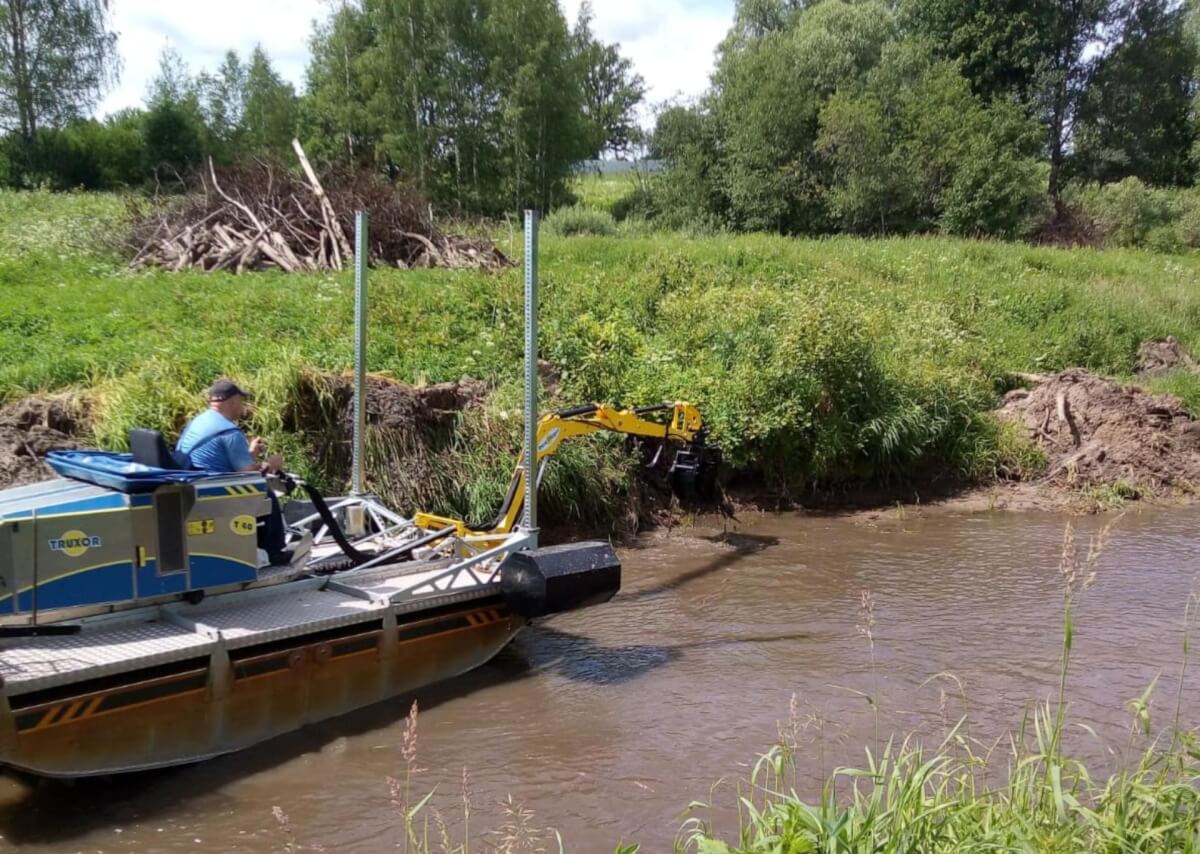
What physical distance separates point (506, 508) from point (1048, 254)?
19.9 m

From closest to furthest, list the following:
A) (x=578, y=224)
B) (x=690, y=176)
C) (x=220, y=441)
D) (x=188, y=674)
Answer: (x=188, y=674) < (x=220, y=441) < (x=578, y=224) < (x=690, y=176)

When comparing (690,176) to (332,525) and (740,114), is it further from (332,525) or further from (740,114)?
(332,525)

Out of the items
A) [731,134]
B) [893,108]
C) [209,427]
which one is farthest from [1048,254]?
[209,427]

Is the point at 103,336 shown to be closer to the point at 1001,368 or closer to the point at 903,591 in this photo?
the point at 903,591

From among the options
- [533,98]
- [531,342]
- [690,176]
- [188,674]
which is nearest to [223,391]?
[188,674]

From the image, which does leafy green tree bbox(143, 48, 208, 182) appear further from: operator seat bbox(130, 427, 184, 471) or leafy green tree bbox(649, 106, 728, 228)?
operator seat bbox(130, 427, 184, 471)

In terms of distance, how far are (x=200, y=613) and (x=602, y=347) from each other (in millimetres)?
6899

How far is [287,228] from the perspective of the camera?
16625 millimetres

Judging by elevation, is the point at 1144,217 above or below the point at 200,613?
above

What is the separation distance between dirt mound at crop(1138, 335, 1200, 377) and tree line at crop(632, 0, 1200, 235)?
454 inches

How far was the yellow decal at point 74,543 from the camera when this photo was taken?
5195 millimetres

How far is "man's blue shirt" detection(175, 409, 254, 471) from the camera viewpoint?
618 cm

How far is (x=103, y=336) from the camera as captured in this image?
10797mm

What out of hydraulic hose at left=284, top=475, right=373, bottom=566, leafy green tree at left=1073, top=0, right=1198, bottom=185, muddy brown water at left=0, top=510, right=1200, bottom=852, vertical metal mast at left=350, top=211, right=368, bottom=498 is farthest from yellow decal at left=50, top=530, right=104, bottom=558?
leafy green tree at left=1073, top=0, right=1198, bottom=185
